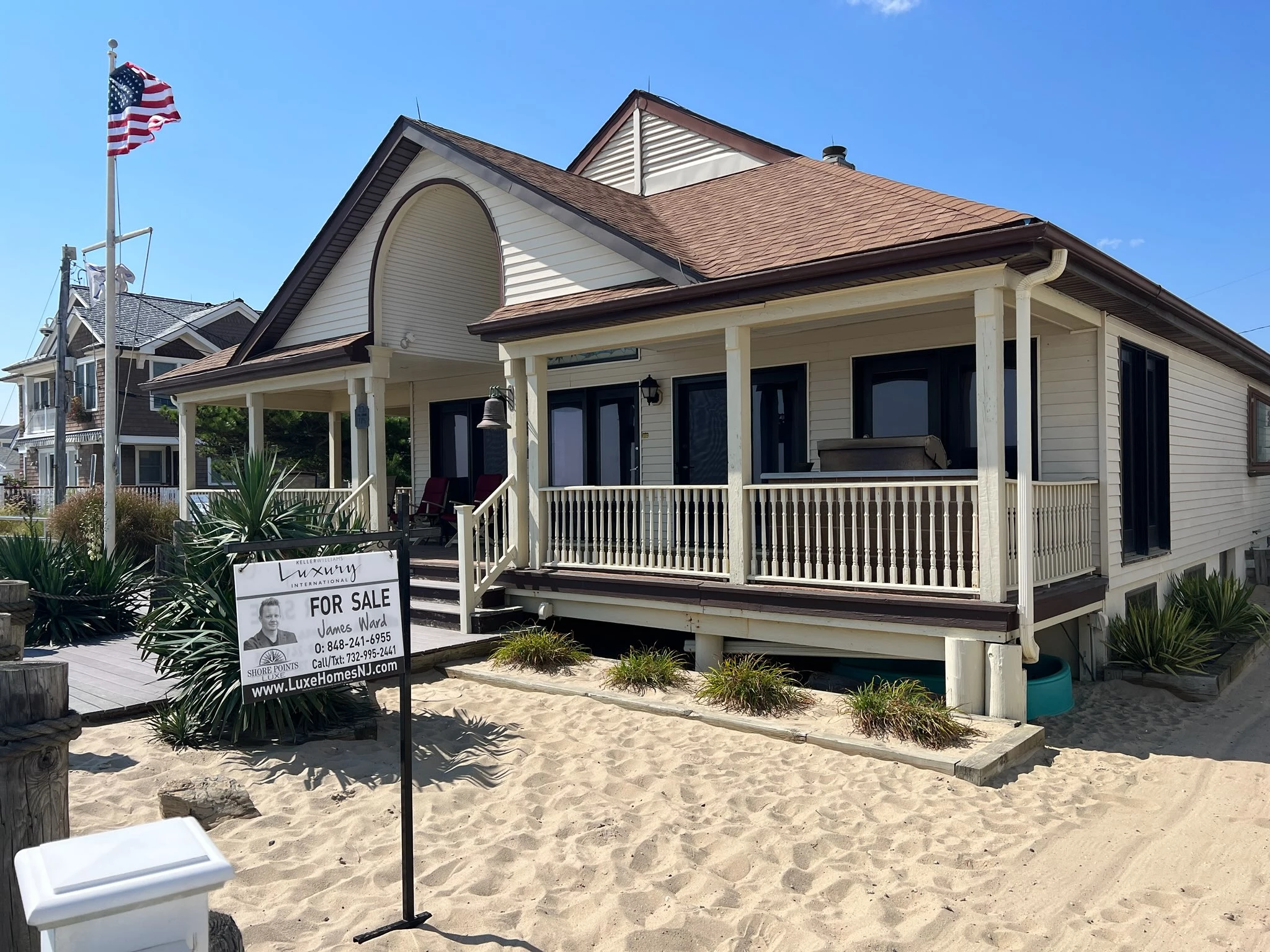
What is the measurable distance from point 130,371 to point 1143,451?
34104mm

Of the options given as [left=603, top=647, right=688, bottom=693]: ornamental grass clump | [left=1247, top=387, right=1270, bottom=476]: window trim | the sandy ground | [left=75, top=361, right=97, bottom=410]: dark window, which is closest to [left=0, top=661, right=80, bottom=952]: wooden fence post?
the sandy ground

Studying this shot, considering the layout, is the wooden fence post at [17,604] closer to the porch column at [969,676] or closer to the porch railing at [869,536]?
the porch railing at [869,536]

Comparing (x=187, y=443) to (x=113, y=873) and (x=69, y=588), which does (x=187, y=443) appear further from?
(x=113, y=873)

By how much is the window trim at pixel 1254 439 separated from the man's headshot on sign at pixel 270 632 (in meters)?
16.2

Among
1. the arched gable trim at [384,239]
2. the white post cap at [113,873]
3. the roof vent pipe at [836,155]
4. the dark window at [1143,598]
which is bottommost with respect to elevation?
the dark window at [1143,598]

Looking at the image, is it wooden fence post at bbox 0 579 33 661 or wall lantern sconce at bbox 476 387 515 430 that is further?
wall lantern sconce at bbox 476 387 515 430

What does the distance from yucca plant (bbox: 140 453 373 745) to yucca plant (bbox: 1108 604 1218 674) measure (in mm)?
7334

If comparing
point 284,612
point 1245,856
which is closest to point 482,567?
point 284,612

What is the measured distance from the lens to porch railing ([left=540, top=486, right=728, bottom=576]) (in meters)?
9.11

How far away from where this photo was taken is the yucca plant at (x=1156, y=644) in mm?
8977

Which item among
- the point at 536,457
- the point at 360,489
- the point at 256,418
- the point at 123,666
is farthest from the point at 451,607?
the point at 256,418

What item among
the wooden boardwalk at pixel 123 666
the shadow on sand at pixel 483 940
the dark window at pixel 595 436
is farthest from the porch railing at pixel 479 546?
the shadow on sand at pixel 483 940

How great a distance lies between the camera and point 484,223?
44.2ft

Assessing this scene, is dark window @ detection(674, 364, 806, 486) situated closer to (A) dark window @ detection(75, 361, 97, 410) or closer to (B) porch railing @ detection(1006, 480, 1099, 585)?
(B) porch railing @ detection(1006, 480, 1099, 585)
